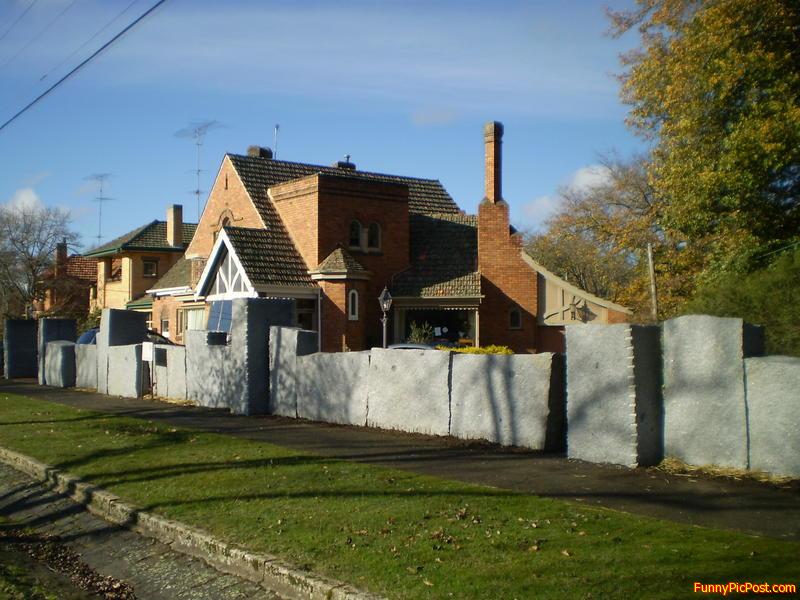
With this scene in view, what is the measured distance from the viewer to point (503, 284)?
1134 inches

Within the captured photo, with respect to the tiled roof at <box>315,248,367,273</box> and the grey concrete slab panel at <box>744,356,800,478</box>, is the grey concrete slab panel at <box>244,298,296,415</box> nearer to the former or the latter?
the grey concrete slab panel at <box>744,356,800,478</box>

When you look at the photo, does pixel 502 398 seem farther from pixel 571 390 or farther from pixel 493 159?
pixel 493 159

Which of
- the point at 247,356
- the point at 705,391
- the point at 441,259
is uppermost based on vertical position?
the point at 441,259

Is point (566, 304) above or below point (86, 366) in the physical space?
above

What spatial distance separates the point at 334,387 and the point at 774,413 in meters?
7.67

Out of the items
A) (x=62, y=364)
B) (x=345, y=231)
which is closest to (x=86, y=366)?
(x=62, y=364)

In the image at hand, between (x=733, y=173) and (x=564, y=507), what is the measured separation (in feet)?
34.9

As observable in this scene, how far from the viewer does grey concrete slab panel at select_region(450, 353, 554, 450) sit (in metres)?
10.9

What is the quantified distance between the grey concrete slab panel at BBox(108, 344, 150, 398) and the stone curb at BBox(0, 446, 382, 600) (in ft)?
29.7

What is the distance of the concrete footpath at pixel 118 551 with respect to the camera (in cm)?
726

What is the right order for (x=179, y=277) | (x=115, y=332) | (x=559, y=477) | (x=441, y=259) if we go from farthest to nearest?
(x=179, y=277)
(x=441, y=259)
(x=115, y=332)
(x=559, y=477)

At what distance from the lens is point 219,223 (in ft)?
112

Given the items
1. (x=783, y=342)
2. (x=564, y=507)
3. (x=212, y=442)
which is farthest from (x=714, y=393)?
(x=212, y=442)

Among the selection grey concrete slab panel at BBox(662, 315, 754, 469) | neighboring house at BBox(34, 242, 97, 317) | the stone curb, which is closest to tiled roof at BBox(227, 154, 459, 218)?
the stone curb
